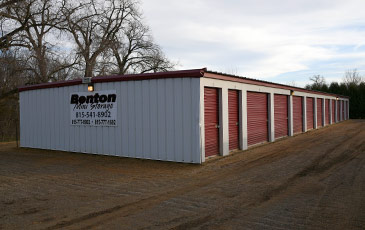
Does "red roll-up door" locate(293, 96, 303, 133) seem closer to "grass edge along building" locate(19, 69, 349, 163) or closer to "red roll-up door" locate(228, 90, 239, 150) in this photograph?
"grass edge along building" locate(19, 69, 349, 163)

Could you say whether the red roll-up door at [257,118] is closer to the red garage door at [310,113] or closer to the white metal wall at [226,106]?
the white metal wall at [226,106]

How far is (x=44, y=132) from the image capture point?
15047 millimetres

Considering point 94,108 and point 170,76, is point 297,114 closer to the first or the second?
point 170,76

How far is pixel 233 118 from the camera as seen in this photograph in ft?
42.8

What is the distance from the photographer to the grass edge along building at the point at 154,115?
1054 centimetres

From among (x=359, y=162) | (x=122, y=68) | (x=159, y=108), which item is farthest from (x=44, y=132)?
(x=122, y=68)

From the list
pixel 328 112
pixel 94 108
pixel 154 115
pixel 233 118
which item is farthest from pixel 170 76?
pixel 328 112

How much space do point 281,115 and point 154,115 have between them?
9542mm

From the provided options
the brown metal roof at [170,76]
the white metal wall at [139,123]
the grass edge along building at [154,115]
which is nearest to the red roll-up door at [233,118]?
the grass edge along building at [154,115]

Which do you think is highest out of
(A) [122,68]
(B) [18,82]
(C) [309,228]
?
(A) [122,68]

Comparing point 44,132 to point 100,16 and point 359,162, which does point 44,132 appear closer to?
point 359,162

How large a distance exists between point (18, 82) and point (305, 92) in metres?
22.5

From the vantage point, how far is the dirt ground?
16.9 feet

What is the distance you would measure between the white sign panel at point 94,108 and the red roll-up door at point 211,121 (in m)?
3.66
